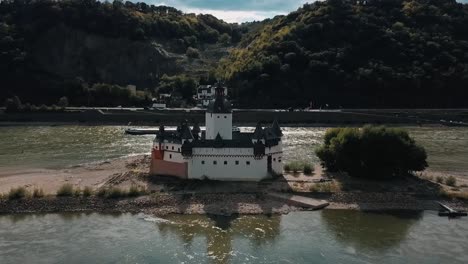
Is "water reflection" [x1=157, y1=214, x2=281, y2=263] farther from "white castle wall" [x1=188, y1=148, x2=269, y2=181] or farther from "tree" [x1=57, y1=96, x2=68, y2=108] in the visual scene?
"tree" [x1=57, y1=96, x2=68, y2=108]

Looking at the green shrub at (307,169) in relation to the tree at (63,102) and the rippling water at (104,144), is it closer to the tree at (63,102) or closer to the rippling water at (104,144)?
the rippling water at (104,144)

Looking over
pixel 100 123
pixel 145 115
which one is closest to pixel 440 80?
pixel 145 115

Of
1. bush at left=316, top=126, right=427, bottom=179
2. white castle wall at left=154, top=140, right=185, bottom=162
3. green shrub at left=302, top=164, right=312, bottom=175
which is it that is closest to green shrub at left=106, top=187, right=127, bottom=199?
white castle wall at left=154, top=140, right=185, bottom=162

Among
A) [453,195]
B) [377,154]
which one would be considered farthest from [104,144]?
[453,195]

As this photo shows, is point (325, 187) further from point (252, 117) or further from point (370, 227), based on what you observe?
point (252, 117)

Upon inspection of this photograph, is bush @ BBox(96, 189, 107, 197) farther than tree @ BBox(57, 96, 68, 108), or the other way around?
tree @ BBox(57, 96, 68, 108)

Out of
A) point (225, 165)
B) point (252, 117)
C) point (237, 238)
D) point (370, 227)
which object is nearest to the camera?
point (237, 238)

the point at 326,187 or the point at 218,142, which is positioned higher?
the point at 218,142
